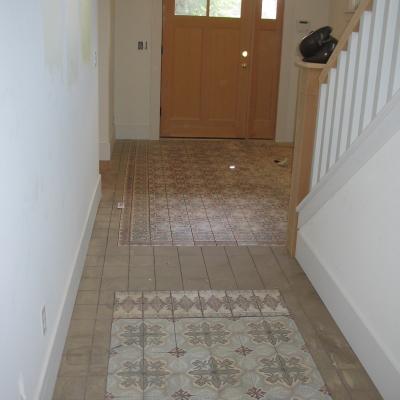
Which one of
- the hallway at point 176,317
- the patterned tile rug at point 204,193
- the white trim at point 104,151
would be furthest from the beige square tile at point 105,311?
the white trim at point 104,151

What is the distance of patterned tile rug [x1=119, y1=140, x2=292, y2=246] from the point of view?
3986 millimetres

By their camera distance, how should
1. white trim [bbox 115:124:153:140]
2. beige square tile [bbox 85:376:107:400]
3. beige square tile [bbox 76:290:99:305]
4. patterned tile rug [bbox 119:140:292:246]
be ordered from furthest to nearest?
white trim [bbox 115:124:153:140], patterned tile rug [bbox 119:140:292:246], beige square tile [bbox 76:290:99:305], beige square tile [bbox 85:376:107:400]

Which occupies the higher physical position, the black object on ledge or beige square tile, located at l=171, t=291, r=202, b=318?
the black object on ledge

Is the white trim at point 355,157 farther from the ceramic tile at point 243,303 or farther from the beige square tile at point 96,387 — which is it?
the beige square tile at point 96,387

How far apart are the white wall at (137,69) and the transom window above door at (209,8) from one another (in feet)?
0.90

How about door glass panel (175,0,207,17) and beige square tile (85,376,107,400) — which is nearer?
beige square tile (85,376,107,400)

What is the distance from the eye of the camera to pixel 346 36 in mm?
2939

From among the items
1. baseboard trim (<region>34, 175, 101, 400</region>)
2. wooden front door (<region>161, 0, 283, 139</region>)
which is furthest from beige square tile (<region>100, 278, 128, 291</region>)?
wooden front door (<region>161, 0, 283, 139</region>)

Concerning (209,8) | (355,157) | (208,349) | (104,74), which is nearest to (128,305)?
(208,349)

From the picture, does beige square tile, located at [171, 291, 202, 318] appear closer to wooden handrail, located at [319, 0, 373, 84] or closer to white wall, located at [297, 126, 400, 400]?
white wall, located at [297, 126, 400, 400]

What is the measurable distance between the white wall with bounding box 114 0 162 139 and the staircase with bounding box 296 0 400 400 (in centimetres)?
391

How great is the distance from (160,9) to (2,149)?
18.3ft

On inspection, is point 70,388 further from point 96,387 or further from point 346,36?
point 346,36

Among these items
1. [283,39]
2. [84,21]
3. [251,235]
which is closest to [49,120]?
[84,21]
